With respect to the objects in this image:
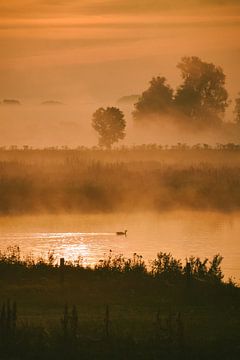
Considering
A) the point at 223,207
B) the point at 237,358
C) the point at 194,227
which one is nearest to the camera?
the point at 237,358

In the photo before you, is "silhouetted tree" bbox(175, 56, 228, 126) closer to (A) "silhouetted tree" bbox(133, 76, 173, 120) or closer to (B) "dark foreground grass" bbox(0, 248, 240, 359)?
(A) "silhouetted tree" bbox(133, 76, 173, 120)

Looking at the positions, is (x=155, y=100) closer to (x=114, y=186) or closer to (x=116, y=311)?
(x=114, y=186)

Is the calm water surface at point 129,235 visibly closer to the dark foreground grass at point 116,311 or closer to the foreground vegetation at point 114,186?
the dark foreground grass at point 116,311

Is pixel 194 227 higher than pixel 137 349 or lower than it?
higher

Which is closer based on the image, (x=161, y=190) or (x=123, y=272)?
(x=123, y=272)

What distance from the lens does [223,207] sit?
8531 centimetres

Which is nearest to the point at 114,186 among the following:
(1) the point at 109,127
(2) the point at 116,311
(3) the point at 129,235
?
(3) the point at 129,235

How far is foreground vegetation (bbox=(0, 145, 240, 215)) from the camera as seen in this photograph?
85188 millimetres

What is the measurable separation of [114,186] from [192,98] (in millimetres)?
52745

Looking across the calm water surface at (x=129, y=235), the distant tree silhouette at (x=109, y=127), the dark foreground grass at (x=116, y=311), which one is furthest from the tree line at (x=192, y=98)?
the dark foreground grass at (x=116, y=311)

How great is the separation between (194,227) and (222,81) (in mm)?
73698

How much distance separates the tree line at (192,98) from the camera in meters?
141

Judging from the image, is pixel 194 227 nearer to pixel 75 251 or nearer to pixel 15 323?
pixel 75 251

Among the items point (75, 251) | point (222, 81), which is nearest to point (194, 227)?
point (75, 251)
